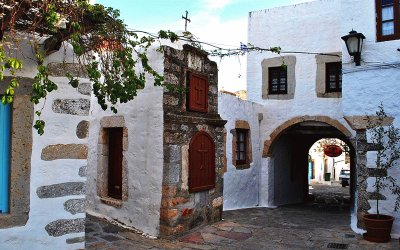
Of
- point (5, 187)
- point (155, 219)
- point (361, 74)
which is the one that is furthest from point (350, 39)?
point (5, 187)

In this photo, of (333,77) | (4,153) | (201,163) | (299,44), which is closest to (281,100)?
(333,77)

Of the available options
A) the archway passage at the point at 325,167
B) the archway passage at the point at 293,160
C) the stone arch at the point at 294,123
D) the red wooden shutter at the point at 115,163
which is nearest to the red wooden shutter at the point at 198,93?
the red wooden shutter at the point at 115,163

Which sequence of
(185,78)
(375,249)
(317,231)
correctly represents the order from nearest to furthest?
(375,249) < (185,78) < (317,231)

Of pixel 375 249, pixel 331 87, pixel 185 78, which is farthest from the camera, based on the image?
pixel 331 87

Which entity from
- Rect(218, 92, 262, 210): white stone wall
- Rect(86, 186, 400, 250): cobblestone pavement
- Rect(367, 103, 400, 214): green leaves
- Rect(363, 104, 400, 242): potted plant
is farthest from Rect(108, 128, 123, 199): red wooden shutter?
Rect(367, 103, 400, 214): green leaves

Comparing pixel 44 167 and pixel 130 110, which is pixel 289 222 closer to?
pixel 130 110

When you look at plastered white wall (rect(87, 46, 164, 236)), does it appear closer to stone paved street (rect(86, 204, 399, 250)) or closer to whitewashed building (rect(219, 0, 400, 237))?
stone paved street (rect(86, 204, 399, 250))

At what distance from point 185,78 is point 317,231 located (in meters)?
3.73

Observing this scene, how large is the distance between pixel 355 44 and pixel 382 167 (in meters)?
2.18

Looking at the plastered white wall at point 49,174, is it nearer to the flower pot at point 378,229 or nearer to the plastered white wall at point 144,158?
the plastered white wall at point 144,158

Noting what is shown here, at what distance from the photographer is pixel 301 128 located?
11.0 m

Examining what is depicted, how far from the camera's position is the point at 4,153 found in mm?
3715

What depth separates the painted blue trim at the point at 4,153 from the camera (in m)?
3.71

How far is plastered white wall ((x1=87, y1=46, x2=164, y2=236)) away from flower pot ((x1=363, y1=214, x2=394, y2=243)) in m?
3.44
